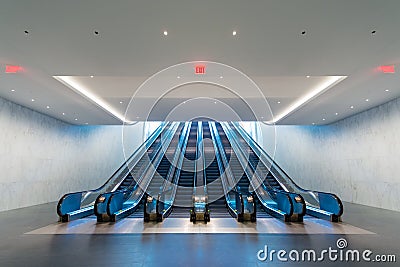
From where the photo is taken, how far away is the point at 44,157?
10.2 meters

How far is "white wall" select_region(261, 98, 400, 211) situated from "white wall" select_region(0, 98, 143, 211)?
1238 centimetres

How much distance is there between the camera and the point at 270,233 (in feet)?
16.9

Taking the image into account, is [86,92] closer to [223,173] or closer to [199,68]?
[199,68]

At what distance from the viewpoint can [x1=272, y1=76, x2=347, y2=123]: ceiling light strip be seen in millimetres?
6927

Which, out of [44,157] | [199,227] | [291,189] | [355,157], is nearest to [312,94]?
[291,189]

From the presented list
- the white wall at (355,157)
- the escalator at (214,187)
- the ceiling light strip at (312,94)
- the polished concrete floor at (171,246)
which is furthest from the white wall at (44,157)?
the white wall at (355,157)

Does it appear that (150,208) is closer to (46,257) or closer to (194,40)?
(46,257)

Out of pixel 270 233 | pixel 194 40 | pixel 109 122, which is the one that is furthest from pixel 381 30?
pixel 109 122

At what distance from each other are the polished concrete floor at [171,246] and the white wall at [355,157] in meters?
3.64

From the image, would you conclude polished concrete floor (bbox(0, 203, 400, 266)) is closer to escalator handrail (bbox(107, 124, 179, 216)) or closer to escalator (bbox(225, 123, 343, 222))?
escalator (bbox(225, 123, 343, 222))

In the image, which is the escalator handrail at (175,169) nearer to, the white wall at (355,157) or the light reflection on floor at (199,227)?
the light reflection on floor at (199,227)

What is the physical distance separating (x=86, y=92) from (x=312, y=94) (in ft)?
26.9

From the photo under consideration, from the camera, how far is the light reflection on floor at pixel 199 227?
17.2 feet

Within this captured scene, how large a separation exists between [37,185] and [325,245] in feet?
35.1
